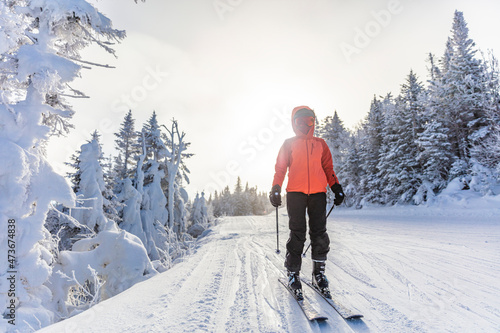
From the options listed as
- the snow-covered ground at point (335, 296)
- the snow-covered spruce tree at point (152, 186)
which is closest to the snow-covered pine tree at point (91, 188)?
the snow-covered spruce tree at point (152, 186)

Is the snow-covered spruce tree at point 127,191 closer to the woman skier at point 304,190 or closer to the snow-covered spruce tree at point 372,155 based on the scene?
the woman skier at point 304,190

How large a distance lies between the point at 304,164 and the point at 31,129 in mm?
4578

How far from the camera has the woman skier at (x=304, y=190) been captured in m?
2.71

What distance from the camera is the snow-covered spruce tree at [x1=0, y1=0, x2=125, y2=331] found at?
140 inches

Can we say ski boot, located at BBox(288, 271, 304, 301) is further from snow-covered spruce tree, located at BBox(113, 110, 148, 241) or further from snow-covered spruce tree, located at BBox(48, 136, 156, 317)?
snow-covered spruce tree, located at BBox(113, 110, 148, 241)

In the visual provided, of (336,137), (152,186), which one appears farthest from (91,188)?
(336,137)

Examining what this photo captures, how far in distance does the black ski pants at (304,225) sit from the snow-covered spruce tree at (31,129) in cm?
364

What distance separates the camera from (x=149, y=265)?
5559 mm

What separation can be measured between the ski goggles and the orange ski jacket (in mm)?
63

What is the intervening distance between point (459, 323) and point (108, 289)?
19.0 ft

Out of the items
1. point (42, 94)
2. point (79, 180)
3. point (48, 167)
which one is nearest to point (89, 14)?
point (42, 94)

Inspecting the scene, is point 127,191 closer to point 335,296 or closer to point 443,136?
point 335,296

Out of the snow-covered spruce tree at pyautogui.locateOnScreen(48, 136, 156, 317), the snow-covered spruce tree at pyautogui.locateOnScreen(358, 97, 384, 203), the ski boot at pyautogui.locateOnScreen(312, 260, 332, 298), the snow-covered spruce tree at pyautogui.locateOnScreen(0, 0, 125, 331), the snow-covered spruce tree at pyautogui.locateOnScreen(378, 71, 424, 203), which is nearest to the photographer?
the ski boot at pyautogui.locateOnScreen(312, 260, 332, 298)

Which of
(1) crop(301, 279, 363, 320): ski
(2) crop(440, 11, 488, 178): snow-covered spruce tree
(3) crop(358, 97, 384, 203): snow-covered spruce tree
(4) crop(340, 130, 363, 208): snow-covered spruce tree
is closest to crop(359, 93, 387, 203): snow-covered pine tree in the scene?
(3) crop(358, 97, 384, 203): snow-covered spruce tree
